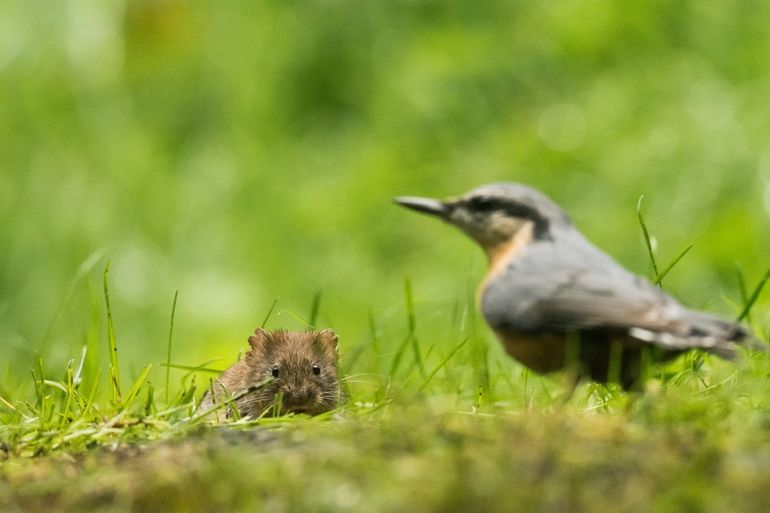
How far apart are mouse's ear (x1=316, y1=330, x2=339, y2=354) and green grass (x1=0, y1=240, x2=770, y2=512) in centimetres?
61

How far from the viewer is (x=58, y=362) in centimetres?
723

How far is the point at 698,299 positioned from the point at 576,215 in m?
1.37

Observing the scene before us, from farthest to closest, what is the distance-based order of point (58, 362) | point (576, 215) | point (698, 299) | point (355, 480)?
point (576, 215)
point (698, 299)
point (58, 362)
point (355, 480)

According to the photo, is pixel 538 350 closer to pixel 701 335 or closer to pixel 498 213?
pixel 701 335

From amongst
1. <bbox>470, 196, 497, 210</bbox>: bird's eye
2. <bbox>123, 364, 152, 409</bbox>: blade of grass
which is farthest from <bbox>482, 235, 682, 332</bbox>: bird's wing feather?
<bbox>123, 364, 152, 409</bbox>: blade of grass

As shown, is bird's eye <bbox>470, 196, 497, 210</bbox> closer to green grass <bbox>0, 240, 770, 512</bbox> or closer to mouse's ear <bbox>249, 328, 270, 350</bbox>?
green grass <bbox>0, 240, 770, 512</bbox>

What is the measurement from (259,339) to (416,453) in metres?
1.83

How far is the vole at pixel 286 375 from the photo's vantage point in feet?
17.3

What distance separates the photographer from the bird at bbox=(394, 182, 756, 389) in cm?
439

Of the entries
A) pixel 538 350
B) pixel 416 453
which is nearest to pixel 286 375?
pixel 538 350

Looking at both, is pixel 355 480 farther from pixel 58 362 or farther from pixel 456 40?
pixel 456 40

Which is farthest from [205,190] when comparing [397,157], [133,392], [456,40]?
[133,392]

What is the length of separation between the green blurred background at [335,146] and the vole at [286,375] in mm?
3339

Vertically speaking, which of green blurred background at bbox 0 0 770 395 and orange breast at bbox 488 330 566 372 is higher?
green blurred background at bbox 0 0 770 395
